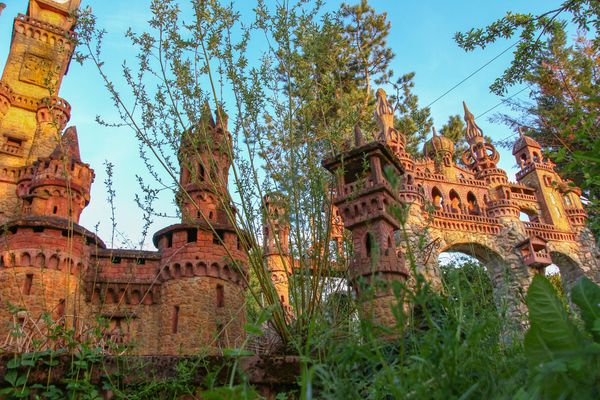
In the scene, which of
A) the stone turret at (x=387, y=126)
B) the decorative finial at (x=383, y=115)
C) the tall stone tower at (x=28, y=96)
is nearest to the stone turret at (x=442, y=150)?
the stone turret at (x=387, y=126)

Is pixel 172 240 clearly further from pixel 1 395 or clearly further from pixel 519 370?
pixel 519 370

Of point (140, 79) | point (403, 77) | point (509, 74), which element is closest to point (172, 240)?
point (140, 79)

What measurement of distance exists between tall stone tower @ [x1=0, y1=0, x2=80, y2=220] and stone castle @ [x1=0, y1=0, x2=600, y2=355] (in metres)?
0.09

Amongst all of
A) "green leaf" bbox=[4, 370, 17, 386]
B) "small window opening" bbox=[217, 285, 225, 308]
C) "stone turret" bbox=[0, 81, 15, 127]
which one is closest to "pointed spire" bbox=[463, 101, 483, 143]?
"small window opening" bbox=[217, 285, 225, 308]

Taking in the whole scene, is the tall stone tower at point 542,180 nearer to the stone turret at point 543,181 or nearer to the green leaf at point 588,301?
the stone turret at point 543,181

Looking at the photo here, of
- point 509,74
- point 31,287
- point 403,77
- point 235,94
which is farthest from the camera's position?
point 403,77

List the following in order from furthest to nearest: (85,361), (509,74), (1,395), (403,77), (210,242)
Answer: (403,77), (210,242), (509,74), (85,361), (1,395)

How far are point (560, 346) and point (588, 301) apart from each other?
0.26 m

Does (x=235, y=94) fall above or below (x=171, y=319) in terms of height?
above

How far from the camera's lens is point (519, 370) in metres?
1.29

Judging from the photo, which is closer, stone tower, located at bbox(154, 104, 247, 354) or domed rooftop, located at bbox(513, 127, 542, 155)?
stone tower, located at bbox(154, 104, 247, 354)

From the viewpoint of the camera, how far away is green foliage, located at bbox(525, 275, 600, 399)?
3.49ft

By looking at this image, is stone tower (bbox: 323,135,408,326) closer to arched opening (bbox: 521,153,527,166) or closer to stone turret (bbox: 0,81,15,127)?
stone turret (bbox: 0,81,15,127)

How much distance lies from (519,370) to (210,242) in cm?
1384
